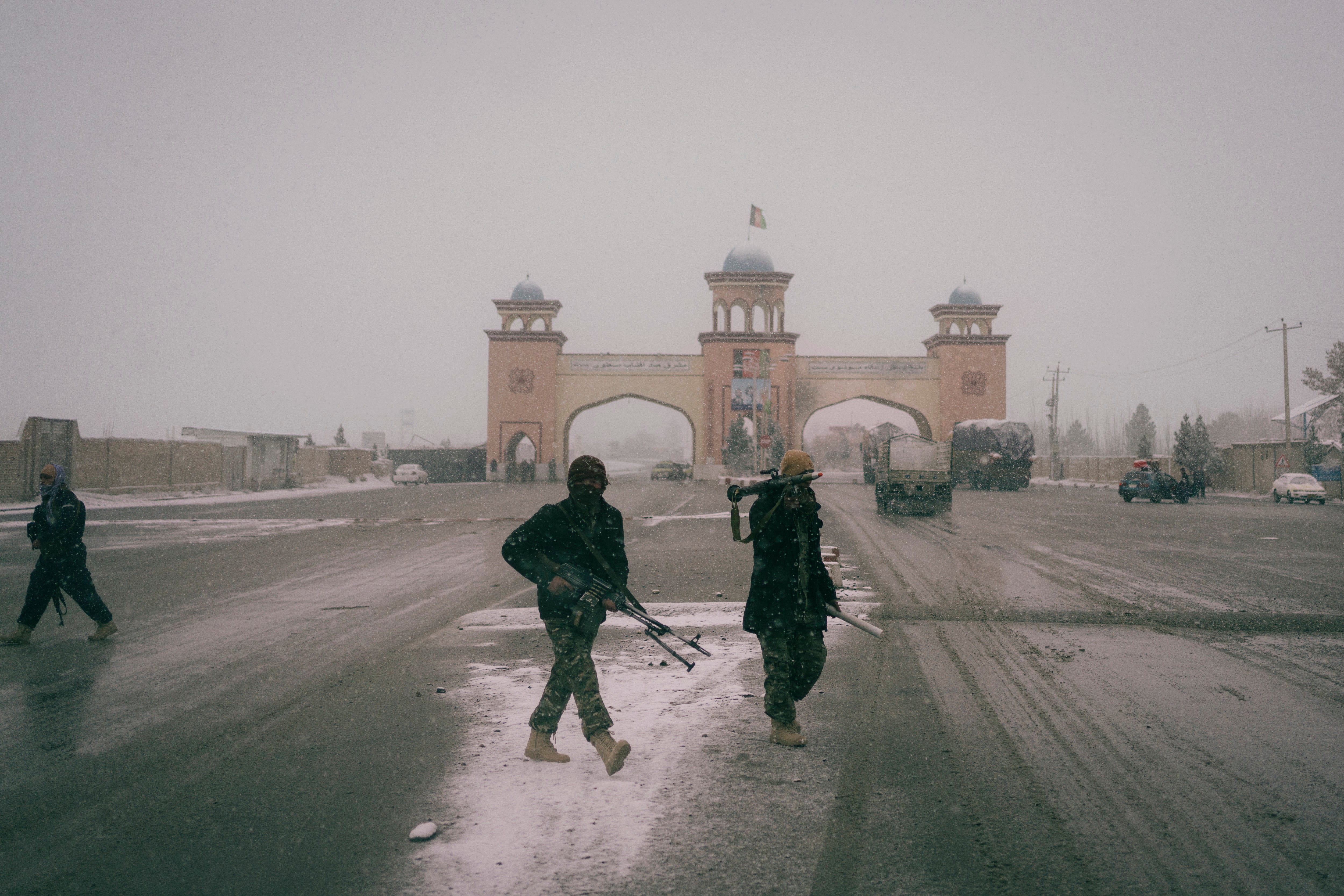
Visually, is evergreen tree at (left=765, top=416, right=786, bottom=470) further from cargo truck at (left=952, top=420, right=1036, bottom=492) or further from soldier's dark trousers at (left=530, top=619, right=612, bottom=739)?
soldier's dark trousers at (left=530, top=619, right=612, bottom=739)

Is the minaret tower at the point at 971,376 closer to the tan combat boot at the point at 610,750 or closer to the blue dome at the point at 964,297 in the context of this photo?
the blue dome at the point at 964,297

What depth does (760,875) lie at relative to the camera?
10.5ft

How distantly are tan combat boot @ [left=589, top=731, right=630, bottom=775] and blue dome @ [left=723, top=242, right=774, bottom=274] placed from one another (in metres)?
59.0

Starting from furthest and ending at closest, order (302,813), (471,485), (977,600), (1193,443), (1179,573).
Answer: (471,485) → (1193,443) → (1179,573) → (977,600) → (302,813)

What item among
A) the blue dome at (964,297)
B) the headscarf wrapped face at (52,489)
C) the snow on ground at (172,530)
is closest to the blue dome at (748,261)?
the blue dome at (964,297)

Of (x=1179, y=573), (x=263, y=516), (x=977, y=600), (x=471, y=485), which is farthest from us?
(x=471, y=485)

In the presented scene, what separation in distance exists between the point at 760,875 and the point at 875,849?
52 cm

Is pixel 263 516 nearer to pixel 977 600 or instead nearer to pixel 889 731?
pixel 977 600

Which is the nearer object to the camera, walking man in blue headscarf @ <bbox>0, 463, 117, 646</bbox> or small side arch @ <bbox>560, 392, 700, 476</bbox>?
walking man in blue headscarf @ <bbox>0, 463, 117, 646</bbox>

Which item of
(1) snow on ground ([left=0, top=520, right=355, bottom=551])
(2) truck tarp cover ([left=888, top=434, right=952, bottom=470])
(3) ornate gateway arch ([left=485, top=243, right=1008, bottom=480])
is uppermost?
(3) ornate gateway arch ([left=485, top=243, right=1008, bottom=480])

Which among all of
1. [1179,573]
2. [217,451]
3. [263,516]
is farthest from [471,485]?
[1179,573]

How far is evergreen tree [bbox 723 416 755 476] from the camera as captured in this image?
58062 millimetres

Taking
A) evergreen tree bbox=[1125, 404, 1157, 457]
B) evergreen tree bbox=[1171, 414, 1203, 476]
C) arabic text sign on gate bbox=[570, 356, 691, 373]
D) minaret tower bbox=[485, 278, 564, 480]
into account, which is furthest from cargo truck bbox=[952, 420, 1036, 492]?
evergreen tree bbox=[1125, 404, 1157, 457]

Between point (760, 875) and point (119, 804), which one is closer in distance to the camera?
point (760, 875)
